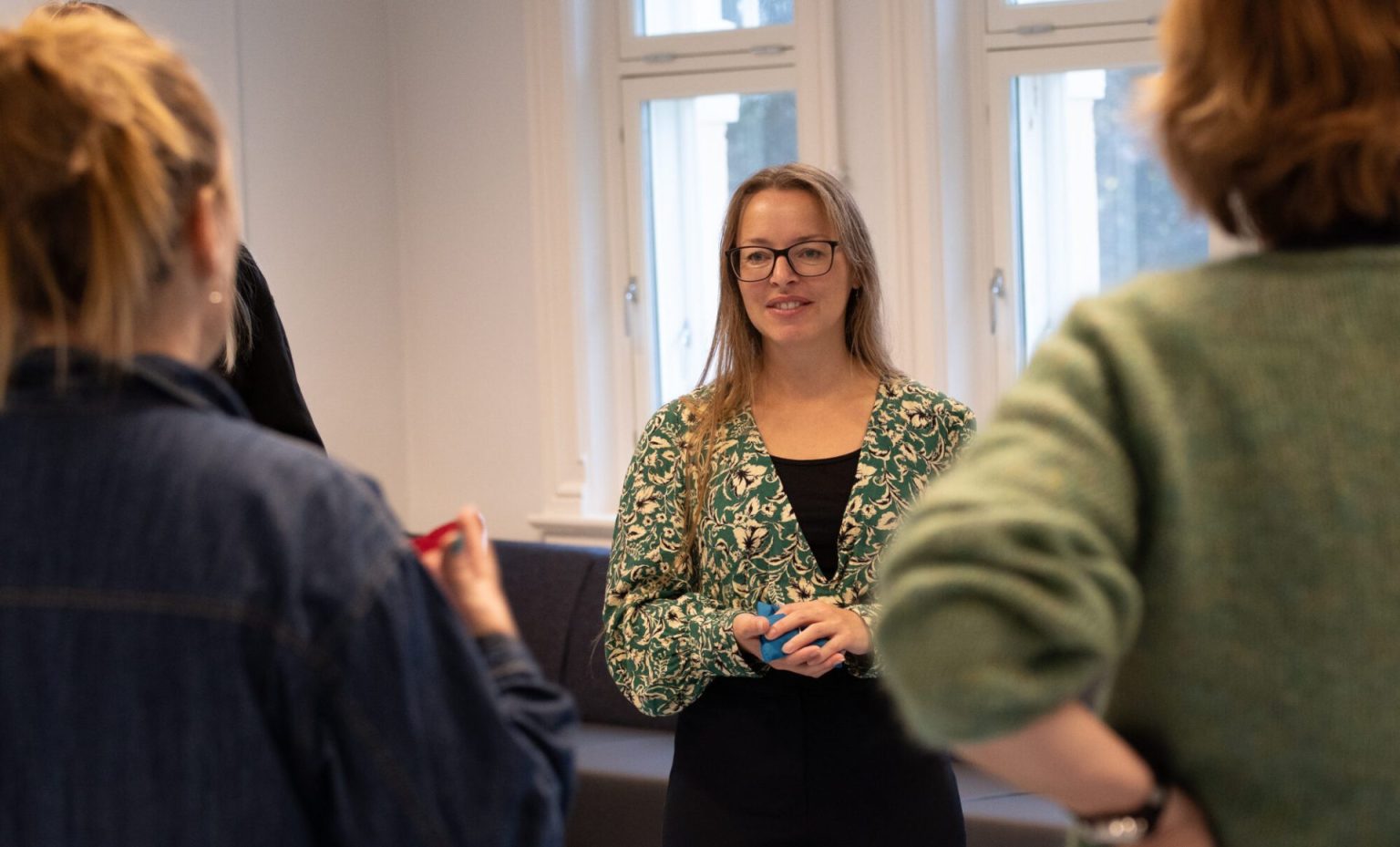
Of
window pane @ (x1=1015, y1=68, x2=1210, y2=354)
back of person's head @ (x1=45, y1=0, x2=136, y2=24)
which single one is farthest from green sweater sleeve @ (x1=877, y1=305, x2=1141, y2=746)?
window pane @ (x1=1015, y1=68, x2=1210, y2=354)

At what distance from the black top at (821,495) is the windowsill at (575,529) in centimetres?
239

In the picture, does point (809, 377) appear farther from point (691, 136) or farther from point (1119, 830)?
point (691, 136)

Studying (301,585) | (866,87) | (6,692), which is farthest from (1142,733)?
(866,87)

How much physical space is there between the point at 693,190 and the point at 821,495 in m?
2.51

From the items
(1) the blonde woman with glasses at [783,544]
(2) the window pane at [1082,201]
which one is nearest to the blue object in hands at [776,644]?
(1) the blonde woman with glasses at [783,544]

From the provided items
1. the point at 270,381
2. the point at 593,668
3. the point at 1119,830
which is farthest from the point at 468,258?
the point at 1119,830

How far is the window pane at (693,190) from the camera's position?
4.52 m

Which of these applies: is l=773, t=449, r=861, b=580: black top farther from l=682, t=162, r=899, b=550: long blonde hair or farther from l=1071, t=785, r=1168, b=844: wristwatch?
l=1071, t=785, r=1168, b=844: wristwatch

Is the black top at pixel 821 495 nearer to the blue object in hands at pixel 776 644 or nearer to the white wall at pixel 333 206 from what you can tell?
the blue object in hands at pixel 776 644

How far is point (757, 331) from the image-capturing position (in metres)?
2.51

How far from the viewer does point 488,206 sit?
481 cm

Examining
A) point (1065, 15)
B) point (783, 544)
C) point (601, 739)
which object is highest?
point (1065, 15)

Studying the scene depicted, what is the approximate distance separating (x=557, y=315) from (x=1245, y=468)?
3.83 metres

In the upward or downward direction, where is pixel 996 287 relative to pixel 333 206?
downward
